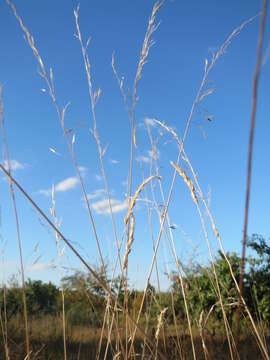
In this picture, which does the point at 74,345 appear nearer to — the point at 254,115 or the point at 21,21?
the point at 21,21

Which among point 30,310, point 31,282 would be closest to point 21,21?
point 30,310

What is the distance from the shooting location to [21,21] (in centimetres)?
136

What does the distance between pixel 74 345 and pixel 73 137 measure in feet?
12.4

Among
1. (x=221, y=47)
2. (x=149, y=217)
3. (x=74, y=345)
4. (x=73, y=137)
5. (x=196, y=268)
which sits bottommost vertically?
(x=74, y=345)

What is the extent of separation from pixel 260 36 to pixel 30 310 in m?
8.92

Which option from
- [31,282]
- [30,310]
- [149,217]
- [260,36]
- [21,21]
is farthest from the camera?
[31,282]

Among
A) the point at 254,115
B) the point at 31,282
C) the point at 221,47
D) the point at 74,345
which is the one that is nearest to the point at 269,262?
the point at 74,345

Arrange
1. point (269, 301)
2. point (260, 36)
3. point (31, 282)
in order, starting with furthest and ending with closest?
point (31, 282), point (269, 301), point (260, 36)

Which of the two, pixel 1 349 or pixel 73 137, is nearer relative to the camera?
pixel 73 137

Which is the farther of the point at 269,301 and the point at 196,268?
the point at 269,301

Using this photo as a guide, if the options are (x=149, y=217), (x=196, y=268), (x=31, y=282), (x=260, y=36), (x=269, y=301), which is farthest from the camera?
(x=31, y=282)

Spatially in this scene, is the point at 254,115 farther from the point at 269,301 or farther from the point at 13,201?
the point at 269,301

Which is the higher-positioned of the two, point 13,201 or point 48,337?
point 13,201

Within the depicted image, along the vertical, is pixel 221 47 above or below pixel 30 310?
above
